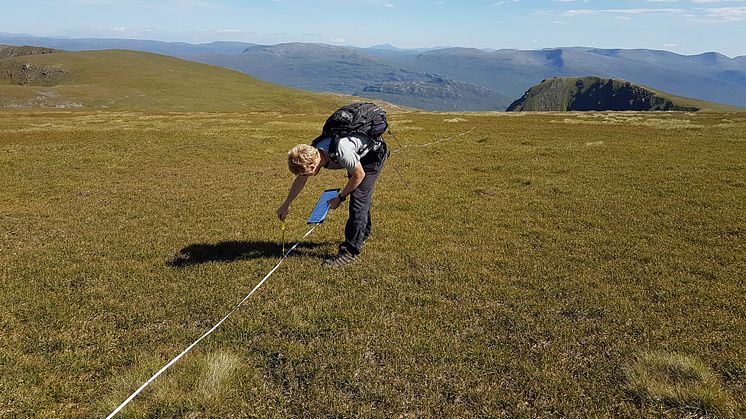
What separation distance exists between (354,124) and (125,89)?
164274 millimetres

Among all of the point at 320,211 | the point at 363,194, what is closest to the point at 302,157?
the point at 320,211

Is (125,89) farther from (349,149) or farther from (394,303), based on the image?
(394,303)

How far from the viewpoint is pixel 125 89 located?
481 feet

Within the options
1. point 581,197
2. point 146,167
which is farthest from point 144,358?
point 146,167

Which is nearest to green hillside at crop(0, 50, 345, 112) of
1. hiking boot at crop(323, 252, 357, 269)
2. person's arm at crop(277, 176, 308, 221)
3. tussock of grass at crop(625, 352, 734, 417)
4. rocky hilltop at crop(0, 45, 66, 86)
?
rocky hilltop at crop(0, 45, 66, 86)

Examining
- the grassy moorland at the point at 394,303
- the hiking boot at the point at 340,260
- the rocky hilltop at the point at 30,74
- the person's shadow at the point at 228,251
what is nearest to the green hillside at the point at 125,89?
the rocky hilltop at the point at 30,74

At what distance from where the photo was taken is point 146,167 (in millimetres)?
25266

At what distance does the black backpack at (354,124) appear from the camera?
31.8 ft

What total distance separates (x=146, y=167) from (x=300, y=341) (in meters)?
21.7

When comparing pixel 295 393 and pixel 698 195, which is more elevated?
pixel 698 195

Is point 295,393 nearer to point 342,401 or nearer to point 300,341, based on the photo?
point 342,401

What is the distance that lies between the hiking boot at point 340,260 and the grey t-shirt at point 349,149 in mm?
2445

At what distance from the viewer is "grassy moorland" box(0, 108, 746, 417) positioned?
248 inches

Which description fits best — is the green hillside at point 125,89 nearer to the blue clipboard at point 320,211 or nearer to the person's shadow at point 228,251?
the person's shadow at point 228,251
